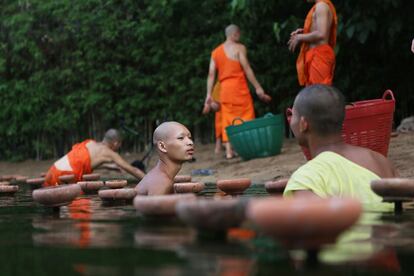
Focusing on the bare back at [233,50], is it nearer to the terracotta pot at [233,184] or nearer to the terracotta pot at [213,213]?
the terracotta pot at [233,184]

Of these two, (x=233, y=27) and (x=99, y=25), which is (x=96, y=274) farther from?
(x=99, y=25)

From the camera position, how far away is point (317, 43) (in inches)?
295

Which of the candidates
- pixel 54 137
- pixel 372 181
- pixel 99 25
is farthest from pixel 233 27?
pixel 372 181

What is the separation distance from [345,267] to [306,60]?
18.7 feet

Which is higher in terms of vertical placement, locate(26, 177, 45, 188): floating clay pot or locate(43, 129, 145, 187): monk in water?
locate(43, 129, 145, 187): monk in water

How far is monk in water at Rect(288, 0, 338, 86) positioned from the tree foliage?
407 cm

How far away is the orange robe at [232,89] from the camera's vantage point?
10.3m

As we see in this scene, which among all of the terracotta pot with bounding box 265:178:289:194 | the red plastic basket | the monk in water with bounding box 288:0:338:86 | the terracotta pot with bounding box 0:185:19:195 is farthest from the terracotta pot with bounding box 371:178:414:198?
the monk in water with bounding box 288:0:338:86

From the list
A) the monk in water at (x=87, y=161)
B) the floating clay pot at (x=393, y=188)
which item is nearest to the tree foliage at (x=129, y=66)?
the monk in water at (x=87, y=161)

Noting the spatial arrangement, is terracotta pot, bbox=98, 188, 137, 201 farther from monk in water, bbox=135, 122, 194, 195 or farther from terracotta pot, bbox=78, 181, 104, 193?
terracotta pot, bbox=78, 181, 104, 193

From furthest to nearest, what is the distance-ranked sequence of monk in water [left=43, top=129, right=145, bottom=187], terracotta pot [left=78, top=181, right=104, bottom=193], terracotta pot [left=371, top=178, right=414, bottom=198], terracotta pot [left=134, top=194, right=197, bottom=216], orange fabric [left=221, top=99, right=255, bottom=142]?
orange fabric [left=221, top=99, right=255, bottom=142] < monk in water [left=43, top=129, right=145, bottom=187] < terracotta pot [left=78, top=181, right=104, bottom=193] < terracotta pot [left=371, top=178, right=414, bottom=198] < terracotta pot [left=134, top=194, right=197, bottom=216]

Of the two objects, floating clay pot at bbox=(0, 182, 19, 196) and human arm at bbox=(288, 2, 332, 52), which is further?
human arm at bbox=(288, 2, 332, 52)

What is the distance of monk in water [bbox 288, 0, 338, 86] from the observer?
7.31 m

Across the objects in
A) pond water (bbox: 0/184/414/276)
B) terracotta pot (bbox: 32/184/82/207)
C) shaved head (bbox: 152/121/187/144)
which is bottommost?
pond water (bbox: 0/184/414/276)
